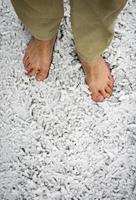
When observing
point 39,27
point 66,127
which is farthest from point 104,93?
point 39,27

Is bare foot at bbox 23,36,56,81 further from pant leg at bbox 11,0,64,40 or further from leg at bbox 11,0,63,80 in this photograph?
pant leg at bbox 11,0,64,40

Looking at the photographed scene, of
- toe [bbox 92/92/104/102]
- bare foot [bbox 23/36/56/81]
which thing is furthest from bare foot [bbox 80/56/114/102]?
bare foot [bbox 23/36/56/81]

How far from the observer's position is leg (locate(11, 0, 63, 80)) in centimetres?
97

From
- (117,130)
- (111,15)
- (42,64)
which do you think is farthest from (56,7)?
(117,130)

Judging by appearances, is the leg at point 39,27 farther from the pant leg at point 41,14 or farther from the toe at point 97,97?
the toe at point 97,97

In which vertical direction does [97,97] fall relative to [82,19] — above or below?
below

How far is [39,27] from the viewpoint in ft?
3.53

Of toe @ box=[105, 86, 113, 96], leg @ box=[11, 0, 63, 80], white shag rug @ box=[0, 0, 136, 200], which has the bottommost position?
white shag rug @ box=[0, 0, 136, 200]

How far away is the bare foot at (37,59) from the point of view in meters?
1.29

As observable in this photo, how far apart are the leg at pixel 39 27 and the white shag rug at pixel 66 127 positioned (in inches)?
1.3

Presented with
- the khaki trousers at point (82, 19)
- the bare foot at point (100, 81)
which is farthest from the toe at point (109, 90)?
the khaki trousers at point (82, 19)

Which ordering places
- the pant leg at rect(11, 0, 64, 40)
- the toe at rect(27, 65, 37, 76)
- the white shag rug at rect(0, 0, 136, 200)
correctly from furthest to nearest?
1. the toe at rect(27, 65, 37, 76)
2. the white shag rug at rect(0, 0, 136, 200)
3. the pant leg at rect(11, 0, 64, 40)

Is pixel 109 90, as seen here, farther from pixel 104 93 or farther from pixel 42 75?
pixel 42 75

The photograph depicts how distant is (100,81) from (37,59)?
0.72 feet
